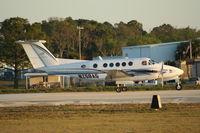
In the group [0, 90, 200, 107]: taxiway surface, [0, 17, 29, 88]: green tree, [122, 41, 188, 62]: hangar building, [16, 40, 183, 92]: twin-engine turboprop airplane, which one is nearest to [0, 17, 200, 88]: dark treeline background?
[0, 17, 29, 88]: green tree

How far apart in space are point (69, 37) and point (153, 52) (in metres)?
42.8

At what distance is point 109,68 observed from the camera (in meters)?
40.3

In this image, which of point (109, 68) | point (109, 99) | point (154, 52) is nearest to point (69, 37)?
point (154, 52)

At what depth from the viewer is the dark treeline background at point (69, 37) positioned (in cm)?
6800

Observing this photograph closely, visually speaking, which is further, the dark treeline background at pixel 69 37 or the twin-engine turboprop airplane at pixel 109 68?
the dark treeline background at pixel 69 37

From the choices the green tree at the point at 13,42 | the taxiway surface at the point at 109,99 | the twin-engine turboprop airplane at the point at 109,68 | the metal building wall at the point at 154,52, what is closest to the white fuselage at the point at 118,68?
the twin-engine turboprop airplane at the point at 109,68

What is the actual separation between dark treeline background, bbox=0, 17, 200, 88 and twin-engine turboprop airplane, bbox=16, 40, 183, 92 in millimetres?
26322

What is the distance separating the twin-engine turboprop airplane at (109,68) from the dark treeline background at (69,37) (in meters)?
26.3

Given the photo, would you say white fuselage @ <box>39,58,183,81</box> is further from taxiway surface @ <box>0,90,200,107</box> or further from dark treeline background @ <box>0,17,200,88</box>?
dark treeline background @ <box>0,17,200,88</box>

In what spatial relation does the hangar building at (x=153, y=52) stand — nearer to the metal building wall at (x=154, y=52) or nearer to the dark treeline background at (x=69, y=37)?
the metal building wall at (x=154, y=52)

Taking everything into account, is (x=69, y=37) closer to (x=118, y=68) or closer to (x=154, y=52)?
(x=154, y=52)

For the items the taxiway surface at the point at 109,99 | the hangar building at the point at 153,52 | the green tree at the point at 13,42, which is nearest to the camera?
the taxiway surface at the point at 109,99

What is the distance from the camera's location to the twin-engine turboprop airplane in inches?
1544

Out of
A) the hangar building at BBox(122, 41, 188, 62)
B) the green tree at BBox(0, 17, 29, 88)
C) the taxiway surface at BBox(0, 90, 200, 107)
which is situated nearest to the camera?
the taxiway surface at BBox(0, 90, 200, 107)
